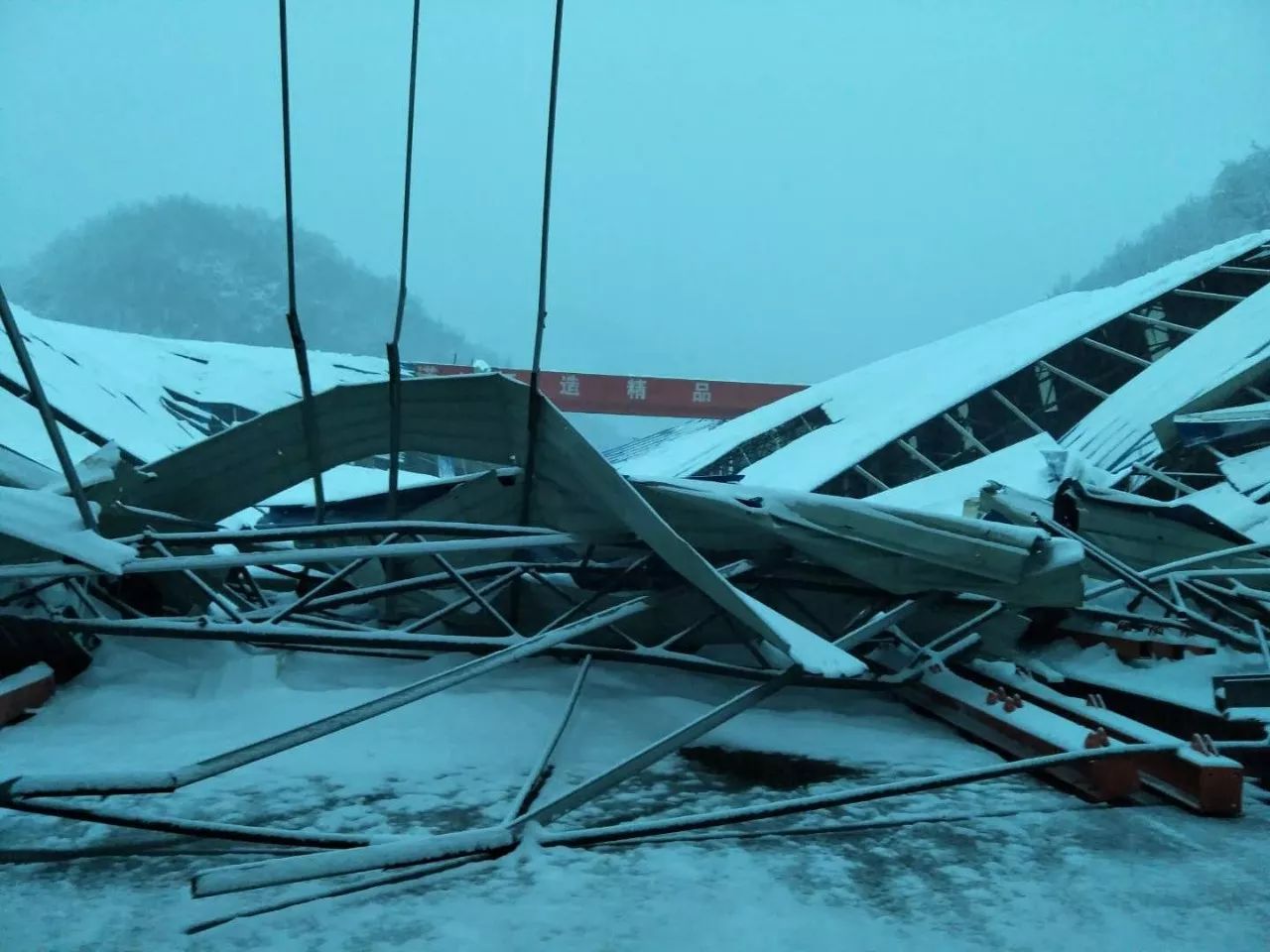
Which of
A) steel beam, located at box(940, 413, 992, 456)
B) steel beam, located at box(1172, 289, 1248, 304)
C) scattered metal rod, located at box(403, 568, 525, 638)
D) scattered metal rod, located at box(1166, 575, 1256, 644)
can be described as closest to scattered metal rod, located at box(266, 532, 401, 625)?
scattered metal rod, located at box(403, 568, 525, 638)

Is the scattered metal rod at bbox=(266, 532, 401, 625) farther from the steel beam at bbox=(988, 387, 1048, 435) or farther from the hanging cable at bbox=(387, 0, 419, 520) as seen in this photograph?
the steel beam at bbox=(988, 387, 1048, 435)

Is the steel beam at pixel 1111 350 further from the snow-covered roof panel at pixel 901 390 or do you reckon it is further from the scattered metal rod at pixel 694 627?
the scattered metal rod at pixel 694 627

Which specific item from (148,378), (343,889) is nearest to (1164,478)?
(343,889)

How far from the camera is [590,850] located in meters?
2.43

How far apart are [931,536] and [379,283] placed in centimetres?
9199

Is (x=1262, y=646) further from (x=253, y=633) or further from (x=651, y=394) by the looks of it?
(x=651, y=394)

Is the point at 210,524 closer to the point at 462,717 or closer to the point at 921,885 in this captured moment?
the point at 462,717

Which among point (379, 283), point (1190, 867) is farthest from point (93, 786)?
point (379, 283)

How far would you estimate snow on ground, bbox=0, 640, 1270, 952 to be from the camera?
200cm

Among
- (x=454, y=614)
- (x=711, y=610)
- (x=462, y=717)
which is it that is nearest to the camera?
(x=462, y=717)

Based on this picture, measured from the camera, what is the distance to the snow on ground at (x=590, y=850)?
1996 millimetres

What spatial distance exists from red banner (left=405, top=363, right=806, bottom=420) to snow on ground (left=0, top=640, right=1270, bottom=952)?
12118 millimetres

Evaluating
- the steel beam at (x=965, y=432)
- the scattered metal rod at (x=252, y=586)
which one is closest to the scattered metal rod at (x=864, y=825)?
the scattered metal rod at (x=252, y=586)

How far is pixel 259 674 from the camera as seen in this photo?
152 inches
